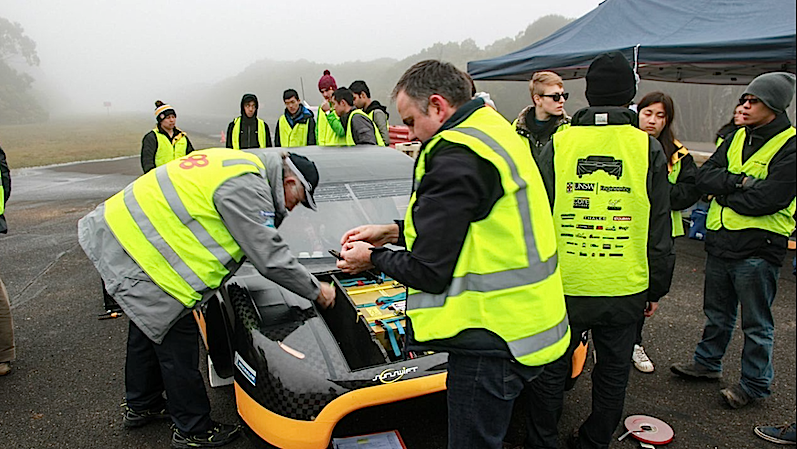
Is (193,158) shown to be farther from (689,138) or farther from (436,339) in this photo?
(689,138)

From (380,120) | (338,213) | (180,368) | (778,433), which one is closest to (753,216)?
(778,433)

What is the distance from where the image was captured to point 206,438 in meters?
2.69

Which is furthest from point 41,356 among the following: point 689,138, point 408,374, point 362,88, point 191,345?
point 689,138

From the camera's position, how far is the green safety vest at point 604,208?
2.21m

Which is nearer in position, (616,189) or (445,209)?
(445,209)

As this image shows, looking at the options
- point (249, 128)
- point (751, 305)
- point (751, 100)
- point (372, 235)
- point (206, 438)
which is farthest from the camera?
point (249, 128)

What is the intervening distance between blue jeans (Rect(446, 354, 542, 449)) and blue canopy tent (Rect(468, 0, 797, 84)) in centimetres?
463

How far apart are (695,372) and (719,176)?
4.30ft

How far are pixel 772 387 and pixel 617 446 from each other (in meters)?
1.36

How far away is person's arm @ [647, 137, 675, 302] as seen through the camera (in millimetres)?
2250

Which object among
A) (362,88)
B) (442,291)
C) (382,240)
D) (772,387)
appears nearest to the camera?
(442,291)

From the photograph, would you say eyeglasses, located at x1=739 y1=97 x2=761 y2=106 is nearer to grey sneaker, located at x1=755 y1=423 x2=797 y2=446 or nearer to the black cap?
grey sneaker, located at x1=755 y1=423 x2=797 y2=446

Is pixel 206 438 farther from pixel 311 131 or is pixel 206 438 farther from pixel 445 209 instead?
pixel 311 131

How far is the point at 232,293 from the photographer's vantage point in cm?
287
